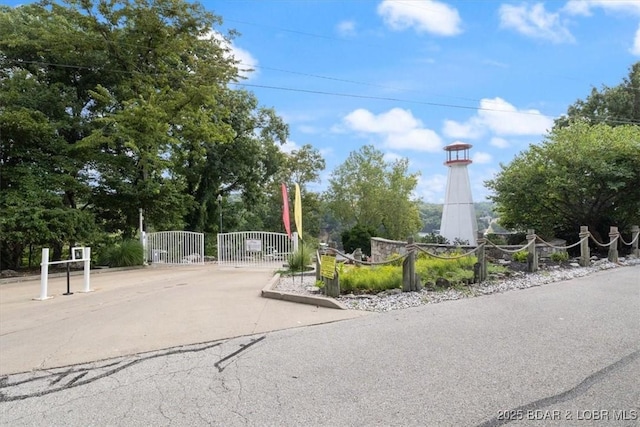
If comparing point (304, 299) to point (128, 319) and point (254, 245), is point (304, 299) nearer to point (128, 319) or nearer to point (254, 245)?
point (128, 319)

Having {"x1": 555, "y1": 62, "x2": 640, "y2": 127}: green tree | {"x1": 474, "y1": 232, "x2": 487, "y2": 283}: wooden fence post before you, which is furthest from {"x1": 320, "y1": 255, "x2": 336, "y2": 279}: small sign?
{"x1": 555, "y1": 62, "x2": 640, "y2": 127}: green tree

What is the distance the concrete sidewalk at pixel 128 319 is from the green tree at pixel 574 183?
12626 mm

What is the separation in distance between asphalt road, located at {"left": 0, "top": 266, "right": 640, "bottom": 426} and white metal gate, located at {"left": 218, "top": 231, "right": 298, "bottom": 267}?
9.70m

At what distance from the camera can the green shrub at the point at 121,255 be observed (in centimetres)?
1692

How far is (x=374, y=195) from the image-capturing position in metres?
36.4

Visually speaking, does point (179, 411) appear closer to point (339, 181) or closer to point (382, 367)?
point (382, 367)

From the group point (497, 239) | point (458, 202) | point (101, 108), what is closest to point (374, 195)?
point (458, 202)

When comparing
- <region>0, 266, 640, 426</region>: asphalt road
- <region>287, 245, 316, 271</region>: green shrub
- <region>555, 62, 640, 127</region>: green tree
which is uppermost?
<region>555, 62, 640, 127</region>: green tree

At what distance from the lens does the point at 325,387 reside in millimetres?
3797

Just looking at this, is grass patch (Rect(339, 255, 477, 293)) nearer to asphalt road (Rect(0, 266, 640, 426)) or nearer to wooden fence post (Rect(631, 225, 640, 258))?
asphalt road (Rect(0, 266, 640, 426))

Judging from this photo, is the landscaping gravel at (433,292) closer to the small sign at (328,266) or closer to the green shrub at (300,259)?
the green shrub at (300,259)

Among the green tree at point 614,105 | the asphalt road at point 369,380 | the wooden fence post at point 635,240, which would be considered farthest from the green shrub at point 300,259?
the green tree at point 614,105

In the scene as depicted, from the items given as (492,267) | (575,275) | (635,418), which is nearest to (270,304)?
(635,418)

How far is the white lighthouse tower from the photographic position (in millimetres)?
26047
